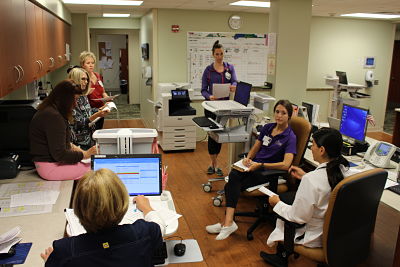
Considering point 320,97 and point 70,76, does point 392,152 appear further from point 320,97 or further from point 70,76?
point 320,97

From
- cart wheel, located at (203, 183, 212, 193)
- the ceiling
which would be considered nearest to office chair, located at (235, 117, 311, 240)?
cart wheel, located at (203, 183, 212, 193)

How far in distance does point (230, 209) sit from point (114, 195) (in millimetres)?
2096

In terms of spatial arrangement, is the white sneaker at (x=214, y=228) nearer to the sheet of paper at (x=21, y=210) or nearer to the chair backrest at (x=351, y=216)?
the chair backrest at (x=351, y=216)

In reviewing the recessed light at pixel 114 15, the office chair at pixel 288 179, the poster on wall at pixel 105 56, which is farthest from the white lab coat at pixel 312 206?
the poster on wall at pixel 105 56

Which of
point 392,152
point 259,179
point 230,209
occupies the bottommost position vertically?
point 230,209

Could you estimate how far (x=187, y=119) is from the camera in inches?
225

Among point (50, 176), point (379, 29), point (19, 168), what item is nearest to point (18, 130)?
point (19, 168)

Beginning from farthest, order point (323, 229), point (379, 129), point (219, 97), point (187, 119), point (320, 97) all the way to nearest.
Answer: point (379, 129)
point (320, 97)
point (187, 119)
point (219, 97)
point (323, 229)

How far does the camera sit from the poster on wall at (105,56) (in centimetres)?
1236

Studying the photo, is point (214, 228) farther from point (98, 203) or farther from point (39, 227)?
point (98, 203)

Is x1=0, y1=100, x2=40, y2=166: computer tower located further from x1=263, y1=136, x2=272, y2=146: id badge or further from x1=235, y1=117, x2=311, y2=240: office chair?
x1=263, y1=136, x2=272, y2=146: id badge

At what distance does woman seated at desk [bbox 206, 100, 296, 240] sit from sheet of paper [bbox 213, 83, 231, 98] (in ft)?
4.15

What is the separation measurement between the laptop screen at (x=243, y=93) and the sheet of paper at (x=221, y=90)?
1.52 feet

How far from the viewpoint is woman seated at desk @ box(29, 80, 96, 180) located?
2.68 meters
